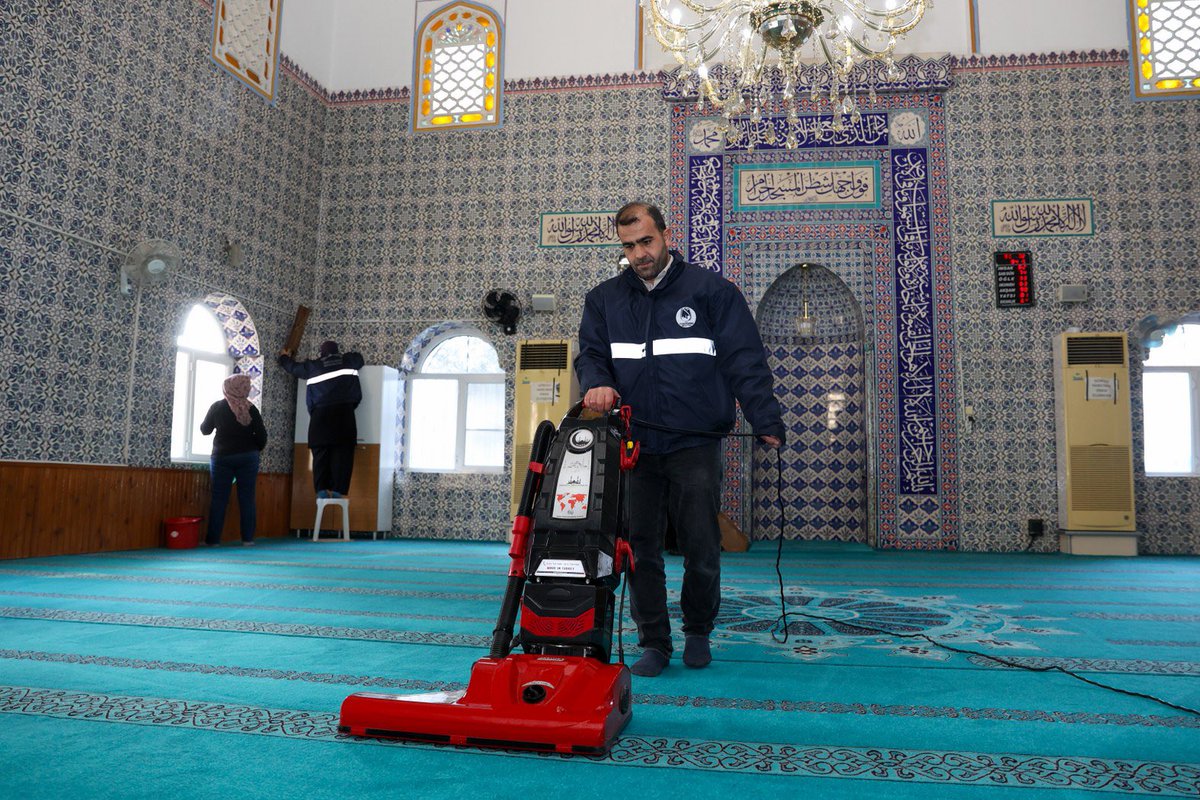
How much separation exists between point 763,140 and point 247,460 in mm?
5137

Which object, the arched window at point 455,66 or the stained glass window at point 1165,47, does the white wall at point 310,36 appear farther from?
the stained glass window at point 1165,47

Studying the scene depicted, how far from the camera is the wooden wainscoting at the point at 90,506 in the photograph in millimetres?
5199

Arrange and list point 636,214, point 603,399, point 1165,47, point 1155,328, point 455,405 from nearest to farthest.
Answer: point 603,399 → point 636,214 → point 1155,328 → point 1165,47 → point 455,405

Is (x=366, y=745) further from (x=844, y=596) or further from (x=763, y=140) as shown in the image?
(x=763, y=140)

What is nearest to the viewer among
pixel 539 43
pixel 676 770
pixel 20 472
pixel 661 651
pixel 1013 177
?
pixel 676 770

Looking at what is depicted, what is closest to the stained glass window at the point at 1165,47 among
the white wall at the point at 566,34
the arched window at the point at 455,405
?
the white wall at the point at 566,34

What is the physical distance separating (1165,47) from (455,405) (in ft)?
23.2

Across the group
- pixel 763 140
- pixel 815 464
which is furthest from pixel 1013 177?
pixel 815 464

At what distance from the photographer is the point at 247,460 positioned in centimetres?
664

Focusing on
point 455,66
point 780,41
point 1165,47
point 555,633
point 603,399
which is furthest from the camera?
point 455,66

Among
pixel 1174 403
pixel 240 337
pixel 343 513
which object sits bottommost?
pixel 343 513

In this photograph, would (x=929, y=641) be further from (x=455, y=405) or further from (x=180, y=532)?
(x=455, y=405)

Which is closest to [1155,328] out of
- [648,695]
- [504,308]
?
[504,308]

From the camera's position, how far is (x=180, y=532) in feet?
20.6
